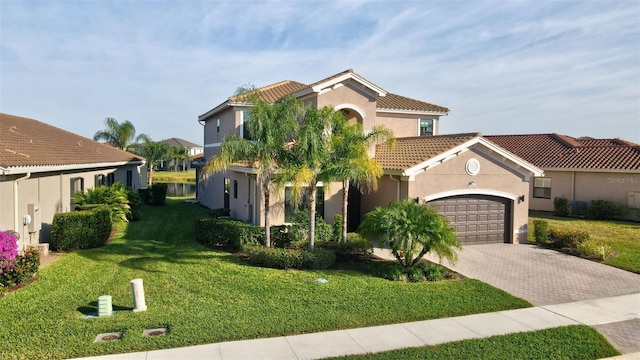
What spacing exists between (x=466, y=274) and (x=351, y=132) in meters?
5.84

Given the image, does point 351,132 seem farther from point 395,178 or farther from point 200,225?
point 200,225

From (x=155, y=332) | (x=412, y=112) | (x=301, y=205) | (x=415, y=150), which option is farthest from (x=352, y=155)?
(x=412, y=112)

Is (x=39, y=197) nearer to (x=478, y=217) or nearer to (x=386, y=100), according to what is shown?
(x=478, y=217)

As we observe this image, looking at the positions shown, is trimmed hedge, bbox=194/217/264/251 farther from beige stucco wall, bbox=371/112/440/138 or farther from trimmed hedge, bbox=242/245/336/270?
beige stucco wall, bbox=371/112/440/138

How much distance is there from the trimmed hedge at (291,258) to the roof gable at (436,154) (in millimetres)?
4921

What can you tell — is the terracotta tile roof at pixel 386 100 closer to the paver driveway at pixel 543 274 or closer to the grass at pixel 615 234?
the grass at pixel 615 234

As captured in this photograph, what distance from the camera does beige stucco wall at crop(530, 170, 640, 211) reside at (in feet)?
84.0

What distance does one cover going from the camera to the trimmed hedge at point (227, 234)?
591 inches

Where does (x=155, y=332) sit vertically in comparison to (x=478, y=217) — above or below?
below

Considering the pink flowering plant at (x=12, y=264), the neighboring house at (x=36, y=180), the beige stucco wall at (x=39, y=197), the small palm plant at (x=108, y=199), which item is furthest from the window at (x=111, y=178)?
the pink flowering plant at (x=12, y=264)

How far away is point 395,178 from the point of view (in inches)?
671

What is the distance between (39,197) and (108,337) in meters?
9.32

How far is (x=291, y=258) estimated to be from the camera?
507 inches

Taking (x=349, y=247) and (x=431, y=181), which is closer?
(x=349, y=247)
